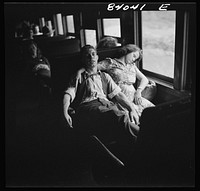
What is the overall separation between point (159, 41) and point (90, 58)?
0.45m

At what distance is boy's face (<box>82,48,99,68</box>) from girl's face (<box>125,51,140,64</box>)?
198 mm

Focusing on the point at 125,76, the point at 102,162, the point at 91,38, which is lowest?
the point at 102,162

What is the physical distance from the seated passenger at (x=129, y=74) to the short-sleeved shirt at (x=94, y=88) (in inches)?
1.5

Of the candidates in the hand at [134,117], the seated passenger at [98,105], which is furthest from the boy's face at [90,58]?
the hand at [134,117]

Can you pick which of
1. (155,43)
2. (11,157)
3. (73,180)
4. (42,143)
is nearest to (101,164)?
(73,180)

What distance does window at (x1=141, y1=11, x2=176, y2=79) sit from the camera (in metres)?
1.81

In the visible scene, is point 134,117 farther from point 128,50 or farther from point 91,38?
point 91,38

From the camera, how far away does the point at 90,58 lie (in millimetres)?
1836

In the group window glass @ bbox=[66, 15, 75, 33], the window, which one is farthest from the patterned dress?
window glass @ bbox=[66, 15, 75, 33]

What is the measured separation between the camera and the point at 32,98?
6.14 ft

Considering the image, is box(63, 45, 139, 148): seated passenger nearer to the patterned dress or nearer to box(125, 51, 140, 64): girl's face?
the patterned dress

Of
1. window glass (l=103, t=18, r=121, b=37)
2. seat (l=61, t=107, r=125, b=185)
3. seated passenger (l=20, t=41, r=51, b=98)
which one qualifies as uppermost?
window glass (l=103, t=18, r=121, b=37)

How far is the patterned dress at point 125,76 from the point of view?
1.87 metres

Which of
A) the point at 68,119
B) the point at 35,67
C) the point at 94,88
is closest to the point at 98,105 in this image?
the point at 94,88
